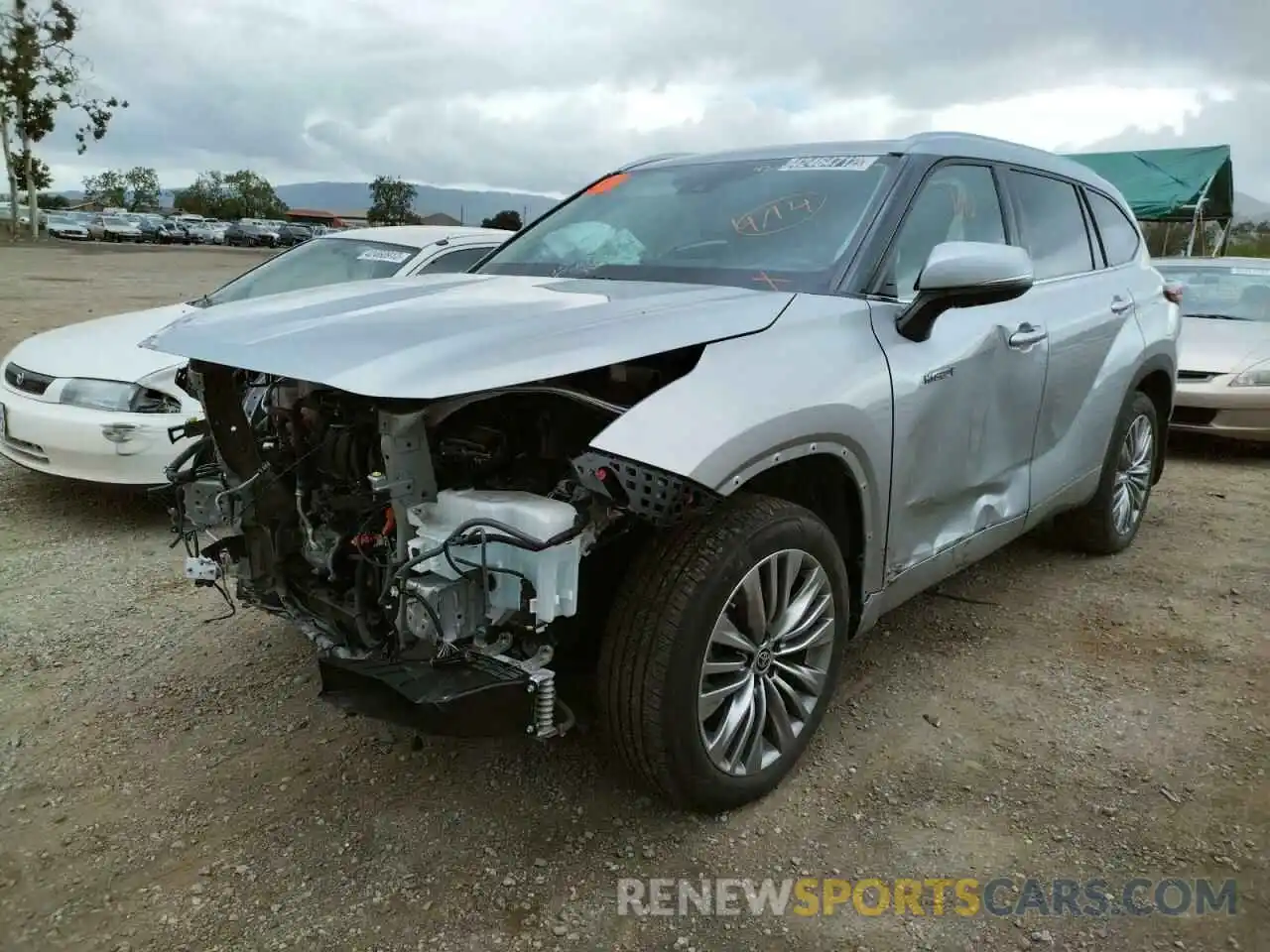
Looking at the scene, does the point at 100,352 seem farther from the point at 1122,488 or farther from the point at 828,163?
the point at 1122,488

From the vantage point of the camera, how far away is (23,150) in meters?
39.6

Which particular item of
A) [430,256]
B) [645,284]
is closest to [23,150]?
[430,256]

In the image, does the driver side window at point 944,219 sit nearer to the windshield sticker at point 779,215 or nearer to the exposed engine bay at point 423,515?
the windshield sticker at point 779,215

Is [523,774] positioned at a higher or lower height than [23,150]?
lower

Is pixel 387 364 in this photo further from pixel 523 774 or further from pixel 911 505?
pixel 911 505

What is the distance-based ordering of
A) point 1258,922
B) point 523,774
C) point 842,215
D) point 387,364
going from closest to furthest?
1. point 387,364
2. point 1258,922
3. point 523,774
4. point 842,215

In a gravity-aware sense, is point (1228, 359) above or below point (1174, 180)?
below

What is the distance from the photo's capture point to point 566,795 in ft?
9.10

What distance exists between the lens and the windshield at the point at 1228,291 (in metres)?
7.96

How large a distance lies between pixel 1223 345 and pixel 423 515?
7.15m

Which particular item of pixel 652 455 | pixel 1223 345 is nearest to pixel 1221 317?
pixel 1223 345

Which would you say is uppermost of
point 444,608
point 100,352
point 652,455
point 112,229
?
point 112,229

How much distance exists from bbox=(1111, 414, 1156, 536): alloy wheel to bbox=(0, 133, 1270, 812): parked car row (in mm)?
967

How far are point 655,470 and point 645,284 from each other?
3.34 feet
